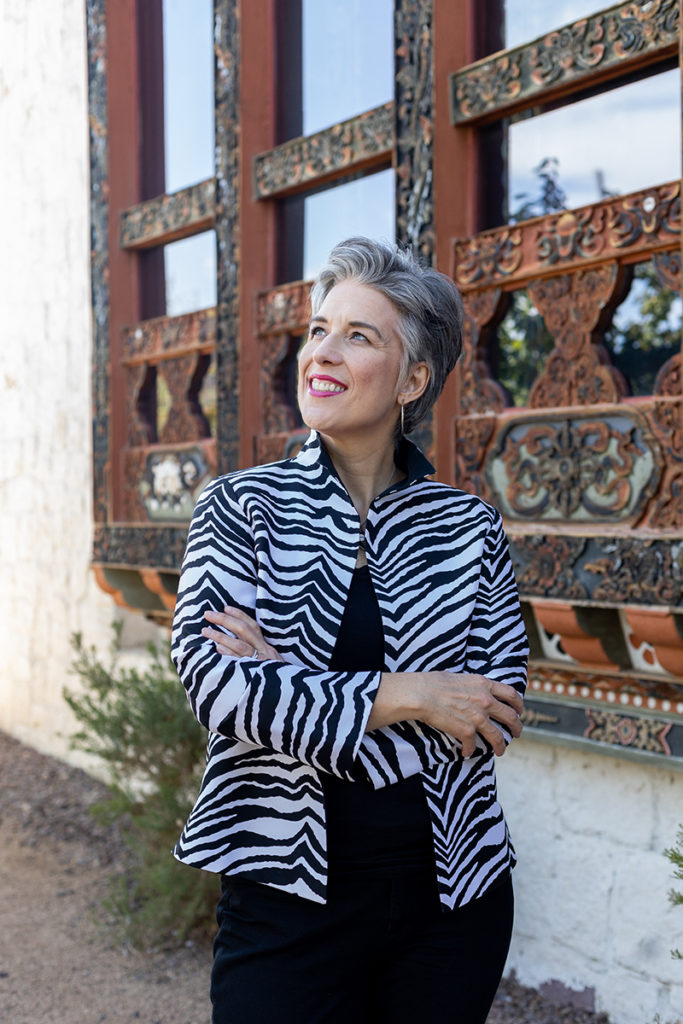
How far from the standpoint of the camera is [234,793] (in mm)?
1761

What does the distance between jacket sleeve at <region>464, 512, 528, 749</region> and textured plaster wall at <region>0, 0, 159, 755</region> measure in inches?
199

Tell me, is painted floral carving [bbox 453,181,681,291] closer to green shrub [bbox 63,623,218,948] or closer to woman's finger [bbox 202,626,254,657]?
woman's finger [bbox 202,626,254,657]

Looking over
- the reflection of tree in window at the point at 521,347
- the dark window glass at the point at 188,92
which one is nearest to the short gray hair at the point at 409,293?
the reflection of tree in window at the point at 521,347

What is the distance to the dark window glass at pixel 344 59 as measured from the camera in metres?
4.60

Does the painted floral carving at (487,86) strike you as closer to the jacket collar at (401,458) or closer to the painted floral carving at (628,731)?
the jacket collar at (401,458)

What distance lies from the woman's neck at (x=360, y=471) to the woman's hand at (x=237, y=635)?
393 mm

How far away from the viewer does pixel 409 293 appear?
202 centimetres

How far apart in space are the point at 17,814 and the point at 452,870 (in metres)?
5.19

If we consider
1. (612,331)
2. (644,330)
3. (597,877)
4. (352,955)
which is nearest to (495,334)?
(612,331)

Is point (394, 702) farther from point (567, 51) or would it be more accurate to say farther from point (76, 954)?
point (76, 954)

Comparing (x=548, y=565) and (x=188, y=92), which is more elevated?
(x=188, y=92)

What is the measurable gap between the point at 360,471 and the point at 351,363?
0.22 meters

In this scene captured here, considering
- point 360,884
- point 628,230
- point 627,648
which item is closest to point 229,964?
point 360,884

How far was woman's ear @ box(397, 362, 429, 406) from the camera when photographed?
2.09m
